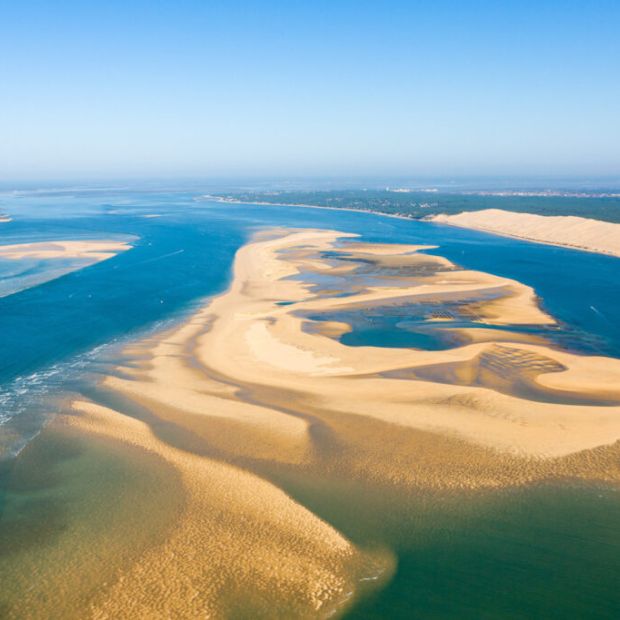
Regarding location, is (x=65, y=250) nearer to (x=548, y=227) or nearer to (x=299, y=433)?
(x=299, y=433)

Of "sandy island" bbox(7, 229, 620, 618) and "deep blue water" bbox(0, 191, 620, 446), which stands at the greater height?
"sandy island" bbox(7, 229, 620, 618)

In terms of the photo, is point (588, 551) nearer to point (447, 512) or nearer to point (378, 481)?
point (447, 512)

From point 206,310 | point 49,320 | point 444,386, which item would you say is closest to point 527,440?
point 444,386

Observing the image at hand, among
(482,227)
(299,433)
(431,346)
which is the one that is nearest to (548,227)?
(482,227)

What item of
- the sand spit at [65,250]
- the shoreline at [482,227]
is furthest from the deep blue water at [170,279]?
the shoreline at [482,227]

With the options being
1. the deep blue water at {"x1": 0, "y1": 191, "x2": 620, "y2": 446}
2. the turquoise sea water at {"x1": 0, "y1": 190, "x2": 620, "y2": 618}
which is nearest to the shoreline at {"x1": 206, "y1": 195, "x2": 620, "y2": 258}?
the deep blue water at {"x1": 0, "y1": 191, "x2": 620, "y2": 446}

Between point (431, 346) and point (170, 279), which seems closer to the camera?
point (431, 346)

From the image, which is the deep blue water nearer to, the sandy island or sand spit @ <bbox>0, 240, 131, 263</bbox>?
sand spit @ <bbox>0, 240, 131, 263</bbox>
